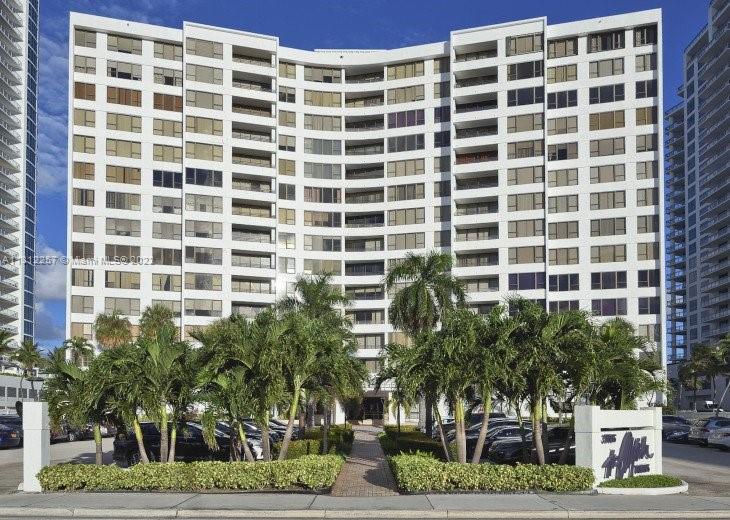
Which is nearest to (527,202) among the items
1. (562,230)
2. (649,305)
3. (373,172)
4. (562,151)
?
(562,230)

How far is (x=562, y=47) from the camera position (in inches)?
3088

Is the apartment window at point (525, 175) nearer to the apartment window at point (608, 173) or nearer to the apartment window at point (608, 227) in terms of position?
the apartment window at point (608, 173)

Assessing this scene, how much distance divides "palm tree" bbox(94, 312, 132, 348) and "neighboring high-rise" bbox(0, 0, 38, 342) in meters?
51.3

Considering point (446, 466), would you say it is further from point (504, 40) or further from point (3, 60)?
point (3, 60)

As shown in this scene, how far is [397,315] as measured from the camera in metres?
41.7

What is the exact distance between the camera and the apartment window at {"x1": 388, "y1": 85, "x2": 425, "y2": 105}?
273ft

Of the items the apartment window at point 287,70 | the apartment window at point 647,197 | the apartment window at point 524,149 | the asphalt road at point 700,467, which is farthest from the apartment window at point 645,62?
the asphalt road at point 700,467

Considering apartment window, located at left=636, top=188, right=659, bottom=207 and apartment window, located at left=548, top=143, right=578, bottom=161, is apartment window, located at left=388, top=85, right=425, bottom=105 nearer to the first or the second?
apartment window, located at left=548, top=143, right=578, bottom=161

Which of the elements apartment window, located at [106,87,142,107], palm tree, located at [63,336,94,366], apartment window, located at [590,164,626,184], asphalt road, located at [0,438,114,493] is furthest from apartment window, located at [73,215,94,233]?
apartment window, located at [590,164,626,184]

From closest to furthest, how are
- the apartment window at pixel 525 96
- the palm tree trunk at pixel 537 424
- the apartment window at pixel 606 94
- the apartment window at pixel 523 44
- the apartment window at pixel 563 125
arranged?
the palm tree trunk at pixel 537 424, the apartment window at pixel 606 94, the apartment window at pixel 563 125, the apartment window at pixel 525 96, the apartment window at pixel 523 44

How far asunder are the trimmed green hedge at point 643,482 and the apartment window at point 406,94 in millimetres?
65552

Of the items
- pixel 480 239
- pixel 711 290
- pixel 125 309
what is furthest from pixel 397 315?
pixel 711 290

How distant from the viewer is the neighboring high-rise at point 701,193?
4783 inches

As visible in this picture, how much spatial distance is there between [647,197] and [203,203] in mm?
45188
